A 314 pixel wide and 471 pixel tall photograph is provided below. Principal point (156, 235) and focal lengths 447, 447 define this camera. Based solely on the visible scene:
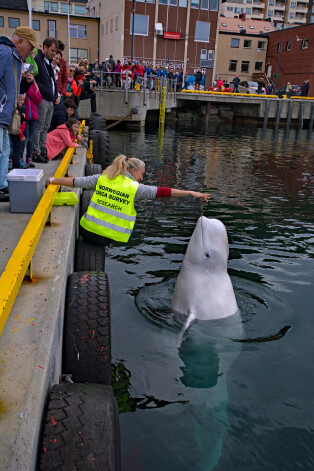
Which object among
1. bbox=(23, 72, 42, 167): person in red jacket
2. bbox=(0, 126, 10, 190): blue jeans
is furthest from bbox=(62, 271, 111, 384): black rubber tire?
bbox=(23, 72, 42, 167): person in red jacket

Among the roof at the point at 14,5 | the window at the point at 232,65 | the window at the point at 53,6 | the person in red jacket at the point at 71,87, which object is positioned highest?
the window at the point at 53,6

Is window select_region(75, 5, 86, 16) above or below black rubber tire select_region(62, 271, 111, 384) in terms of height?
above

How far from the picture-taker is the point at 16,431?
2.12 metres

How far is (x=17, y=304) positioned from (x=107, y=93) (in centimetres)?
2592

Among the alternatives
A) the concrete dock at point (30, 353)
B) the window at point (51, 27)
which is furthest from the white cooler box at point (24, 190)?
the window at point (51, 27)

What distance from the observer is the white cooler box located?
535cm

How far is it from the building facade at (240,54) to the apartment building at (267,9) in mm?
32610

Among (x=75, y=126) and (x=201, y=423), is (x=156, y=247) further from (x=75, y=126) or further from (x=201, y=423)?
(x=201, y=423)

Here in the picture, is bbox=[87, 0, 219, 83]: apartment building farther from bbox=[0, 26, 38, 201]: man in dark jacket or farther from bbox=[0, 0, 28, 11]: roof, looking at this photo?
bbox=[0, 26, 38, 201]: man in dark jacket

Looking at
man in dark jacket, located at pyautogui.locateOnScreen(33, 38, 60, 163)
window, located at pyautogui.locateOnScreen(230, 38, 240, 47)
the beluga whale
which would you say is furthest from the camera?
window, located at pyautogui.locateOnScreen(230, 38, 240, 47)

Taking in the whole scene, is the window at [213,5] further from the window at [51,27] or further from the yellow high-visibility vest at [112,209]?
the yellow high-visibility vest at [112,209]

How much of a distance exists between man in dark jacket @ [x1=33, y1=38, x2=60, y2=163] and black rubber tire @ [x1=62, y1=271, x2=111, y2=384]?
18.8ft

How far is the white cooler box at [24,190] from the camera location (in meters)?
5.35

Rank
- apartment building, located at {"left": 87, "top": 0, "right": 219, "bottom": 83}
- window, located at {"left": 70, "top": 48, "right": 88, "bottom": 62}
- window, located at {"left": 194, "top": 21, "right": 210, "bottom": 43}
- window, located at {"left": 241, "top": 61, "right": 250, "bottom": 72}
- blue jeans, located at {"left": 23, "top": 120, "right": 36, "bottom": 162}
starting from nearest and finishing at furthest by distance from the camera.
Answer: blue jeans, located at {"left": 23, "top": 120, "right": 36, "bottom": 162} → apartment building, located at {"left": 87, "top": 0, "right": 219, "bottom": 83} → window, located at {"left": 194, "top": 21, "right": 210, "bottom": 43} → window, located at {"left": 70, "top": 48, "right": 88, "bottom": 62} → window, located at {"left": 241, "top": 61, "right": 250, "bottom": 72}
